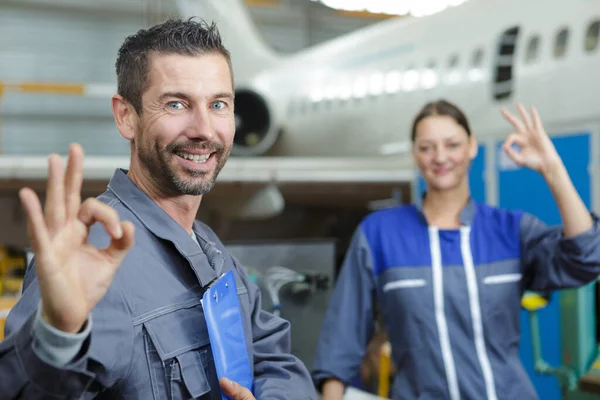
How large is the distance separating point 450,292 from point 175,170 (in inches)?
44.0

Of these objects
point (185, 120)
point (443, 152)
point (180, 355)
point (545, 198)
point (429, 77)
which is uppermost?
point (429, 77)

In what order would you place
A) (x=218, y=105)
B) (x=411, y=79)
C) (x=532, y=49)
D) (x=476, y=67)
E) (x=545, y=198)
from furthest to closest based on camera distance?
(x=411, y=79) < (x=476, y=67) < (x=532, y=49) < (x=545, y=198) < (x=218, y=105)

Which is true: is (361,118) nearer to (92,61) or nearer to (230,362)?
(230,362)

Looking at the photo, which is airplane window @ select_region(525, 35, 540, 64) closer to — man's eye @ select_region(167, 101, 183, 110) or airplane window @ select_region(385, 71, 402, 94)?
airplane window @ select_region(385, 71, 402, 94)

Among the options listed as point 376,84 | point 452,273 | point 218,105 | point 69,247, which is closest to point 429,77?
point 376,84

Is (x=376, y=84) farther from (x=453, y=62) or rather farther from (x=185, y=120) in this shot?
(x=185, y=120)

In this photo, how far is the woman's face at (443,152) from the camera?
2229mm

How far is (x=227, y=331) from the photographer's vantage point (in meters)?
1.31

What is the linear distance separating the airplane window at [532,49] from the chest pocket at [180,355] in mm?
5126

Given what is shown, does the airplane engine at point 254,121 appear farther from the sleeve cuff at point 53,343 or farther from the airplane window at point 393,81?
the sleeve cuff at point 53,343

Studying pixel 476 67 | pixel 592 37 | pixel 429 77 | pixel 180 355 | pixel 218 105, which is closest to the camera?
pixel 180 355

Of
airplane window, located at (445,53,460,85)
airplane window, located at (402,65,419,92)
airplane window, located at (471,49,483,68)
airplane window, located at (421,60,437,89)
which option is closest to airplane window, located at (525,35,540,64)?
airplane window, located at (471,49,483,68)

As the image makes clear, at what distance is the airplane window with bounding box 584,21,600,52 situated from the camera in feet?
17.3

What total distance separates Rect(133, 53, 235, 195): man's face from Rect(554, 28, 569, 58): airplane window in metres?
4.79
